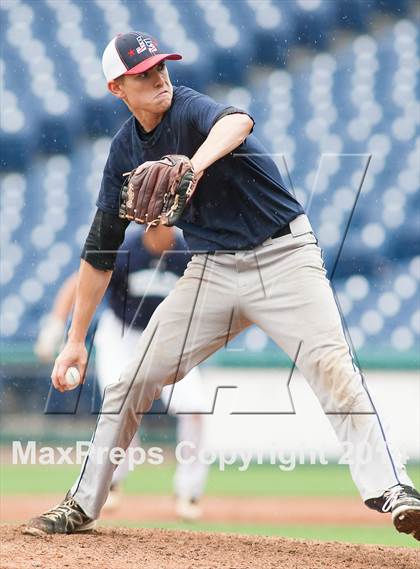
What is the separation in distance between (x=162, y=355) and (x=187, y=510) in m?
1.77

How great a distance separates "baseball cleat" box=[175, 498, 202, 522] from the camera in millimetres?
4707

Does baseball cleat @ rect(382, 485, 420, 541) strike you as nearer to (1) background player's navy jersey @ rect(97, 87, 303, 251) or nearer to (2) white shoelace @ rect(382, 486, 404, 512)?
(2) white shoelace @ rect(382, 486, 404, 512)

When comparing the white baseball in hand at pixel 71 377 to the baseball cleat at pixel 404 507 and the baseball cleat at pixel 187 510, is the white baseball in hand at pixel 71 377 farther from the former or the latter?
the baseball cleat at pixel 187 510

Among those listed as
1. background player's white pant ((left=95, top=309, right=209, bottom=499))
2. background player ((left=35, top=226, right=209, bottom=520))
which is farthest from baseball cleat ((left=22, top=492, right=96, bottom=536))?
background player ((left=35, top=226, right=209, bottom=520))

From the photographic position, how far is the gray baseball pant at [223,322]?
3.04m

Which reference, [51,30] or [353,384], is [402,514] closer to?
[353,384]

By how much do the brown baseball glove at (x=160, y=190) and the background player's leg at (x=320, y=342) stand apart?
351mm

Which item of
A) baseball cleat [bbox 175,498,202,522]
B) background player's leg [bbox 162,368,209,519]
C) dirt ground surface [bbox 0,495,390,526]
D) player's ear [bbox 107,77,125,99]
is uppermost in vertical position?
player's ear [bbox 107,77,125,99]

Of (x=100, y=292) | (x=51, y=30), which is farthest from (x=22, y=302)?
(x=100, y=292)

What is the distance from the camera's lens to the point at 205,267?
3199 mm

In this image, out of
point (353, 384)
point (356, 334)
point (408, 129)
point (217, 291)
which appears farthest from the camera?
point (408, 129)

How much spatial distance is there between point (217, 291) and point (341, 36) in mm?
4901

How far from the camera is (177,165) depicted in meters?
2.92

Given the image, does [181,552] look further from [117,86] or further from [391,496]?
[117,86]
